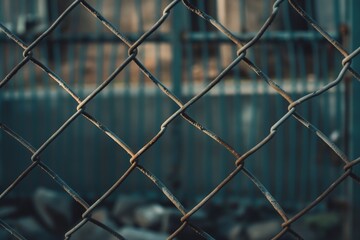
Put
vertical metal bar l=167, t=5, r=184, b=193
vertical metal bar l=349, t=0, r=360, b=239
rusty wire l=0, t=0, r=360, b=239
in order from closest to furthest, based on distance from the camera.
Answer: rusty wire l=0, t=0, r=360, b=239 → vertical metal bar l=349, t=0, r=360, b=239 → vertical metal bar l=167, t=5, r=184, b=193

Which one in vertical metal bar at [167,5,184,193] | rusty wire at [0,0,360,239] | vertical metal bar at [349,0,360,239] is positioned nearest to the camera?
rusty wire at [0,0,360,239]

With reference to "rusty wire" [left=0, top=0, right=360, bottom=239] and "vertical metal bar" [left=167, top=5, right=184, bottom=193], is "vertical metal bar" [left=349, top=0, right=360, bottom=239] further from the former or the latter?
"vertical metal bar" [left=167, top=5, right=184, bottom=193]

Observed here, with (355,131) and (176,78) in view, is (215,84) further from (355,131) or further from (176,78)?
(176,78)

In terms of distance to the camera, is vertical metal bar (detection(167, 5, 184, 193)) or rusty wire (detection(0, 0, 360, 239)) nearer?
rusty wire (detection(0, 0, 360, 239))

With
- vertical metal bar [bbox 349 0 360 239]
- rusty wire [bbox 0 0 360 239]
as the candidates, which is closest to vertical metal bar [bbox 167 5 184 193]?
vertical metal bar [bbox 349 0 360 239]

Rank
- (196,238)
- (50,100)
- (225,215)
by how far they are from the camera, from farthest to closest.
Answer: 1. (50,100)
2. (225,215)
3. (196,238)

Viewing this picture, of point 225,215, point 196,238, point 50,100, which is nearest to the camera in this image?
point 196,238

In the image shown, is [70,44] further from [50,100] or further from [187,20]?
[187,20]

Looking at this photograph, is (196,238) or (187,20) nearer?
(196,238)

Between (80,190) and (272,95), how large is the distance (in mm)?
1593

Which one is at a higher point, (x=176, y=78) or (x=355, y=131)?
→ (x=176, y=78)

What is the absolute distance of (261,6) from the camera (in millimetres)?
5199

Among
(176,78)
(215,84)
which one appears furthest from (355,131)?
(176,78)

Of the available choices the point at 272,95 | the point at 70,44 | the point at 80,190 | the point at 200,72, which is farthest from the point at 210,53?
the point at 80,190
